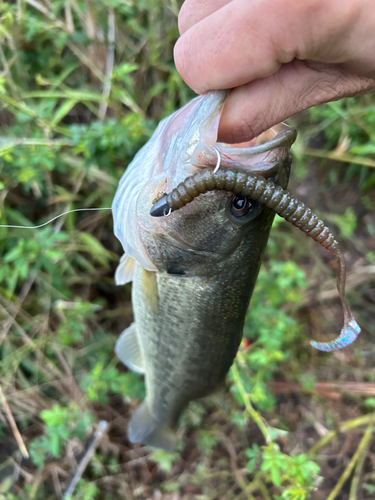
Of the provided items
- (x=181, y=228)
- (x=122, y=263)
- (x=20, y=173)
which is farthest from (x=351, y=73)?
(x=20, y=173)

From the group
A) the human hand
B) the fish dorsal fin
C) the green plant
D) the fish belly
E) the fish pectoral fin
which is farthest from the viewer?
the fish pectoral fin

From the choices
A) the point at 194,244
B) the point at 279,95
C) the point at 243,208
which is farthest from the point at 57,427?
the point at 279,95

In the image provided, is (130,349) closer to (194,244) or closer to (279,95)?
(194,244)

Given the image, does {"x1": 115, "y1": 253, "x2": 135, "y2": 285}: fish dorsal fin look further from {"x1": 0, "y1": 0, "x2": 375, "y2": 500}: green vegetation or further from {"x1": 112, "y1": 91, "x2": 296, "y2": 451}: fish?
{"x1": 0, "y1": 0, "x2": 375, "y2": 500}: green vegetation

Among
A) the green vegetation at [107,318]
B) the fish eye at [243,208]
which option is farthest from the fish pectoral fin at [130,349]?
the fish eye at [243,208]

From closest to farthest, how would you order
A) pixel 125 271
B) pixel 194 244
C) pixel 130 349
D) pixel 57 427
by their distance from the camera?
pixel 194 244
pixel 125 271
pixel 57 427
pixel 130 349

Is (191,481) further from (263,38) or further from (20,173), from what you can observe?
(263,38)

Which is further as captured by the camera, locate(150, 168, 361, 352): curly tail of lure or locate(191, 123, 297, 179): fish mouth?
locate(191, 123, 297, 179): fish mouth

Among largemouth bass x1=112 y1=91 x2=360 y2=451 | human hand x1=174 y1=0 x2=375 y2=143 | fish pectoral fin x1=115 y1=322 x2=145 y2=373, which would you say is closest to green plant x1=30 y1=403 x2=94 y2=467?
fish pectoral fin x1=115 y1=322 x2=145 y2=373
